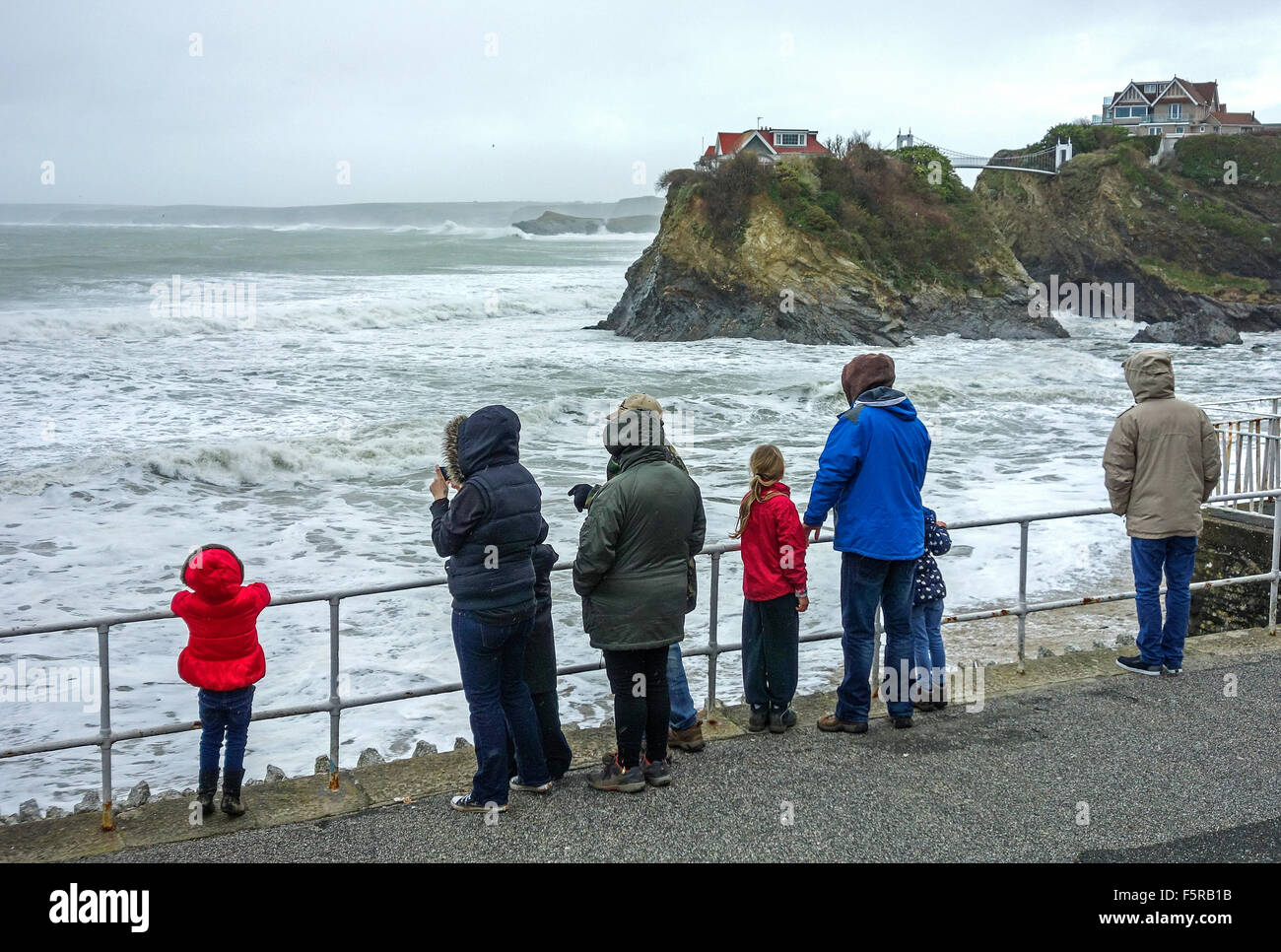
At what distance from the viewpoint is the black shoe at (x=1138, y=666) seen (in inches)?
249

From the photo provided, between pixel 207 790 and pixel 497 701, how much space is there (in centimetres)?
124

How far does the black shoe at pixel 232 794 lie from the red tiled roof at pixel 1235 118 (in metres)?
97.4

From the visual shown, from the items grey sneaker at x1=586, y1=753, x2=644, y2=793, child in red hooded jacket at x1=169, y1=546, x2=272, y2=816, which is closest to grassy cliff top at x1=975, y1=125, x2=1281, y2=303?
grey sneaker at x1=586, y1=753, x2=644, y2=793

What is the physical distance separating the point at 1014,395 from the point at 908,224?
57.8 feet

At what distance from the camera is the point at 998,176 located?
6769 cm

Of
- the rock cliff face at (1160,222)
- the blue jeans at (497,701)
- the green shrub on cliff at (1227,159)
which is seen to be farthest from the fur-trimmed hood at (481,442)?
the green shrub on cliff at (1227,159)

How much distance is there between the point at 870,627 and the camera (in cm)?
551

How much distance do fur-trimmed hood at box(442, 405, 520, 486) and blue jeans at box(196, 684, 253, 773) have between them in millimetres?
1289

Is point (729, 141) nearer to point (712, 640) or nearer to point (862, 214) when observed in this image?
point (862, 214)

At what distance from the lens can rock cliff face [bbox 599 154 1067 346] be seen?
1431 inches

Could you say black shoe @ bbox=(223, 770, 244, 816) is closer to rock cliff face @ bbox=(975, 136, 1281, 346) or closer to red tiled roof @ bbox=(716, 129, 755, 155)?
rock cliff face @ bbox=(975, 136, 1281, 346)

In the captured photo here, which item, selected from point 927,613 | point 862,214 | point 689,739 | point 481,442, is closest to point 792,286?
point 862,214

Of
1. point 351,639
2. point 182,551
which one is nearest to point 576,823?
point 351,639
